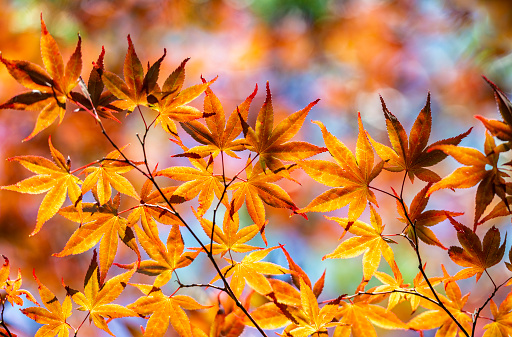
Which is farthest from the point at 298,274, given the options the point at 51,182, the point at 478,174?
the point at 51,182

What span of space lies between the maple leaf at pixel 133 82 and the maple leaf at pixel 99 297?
226 millimetres

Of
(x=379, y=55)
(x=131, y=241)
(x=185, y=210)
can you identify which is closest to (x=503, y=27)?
(x=379, y=55)

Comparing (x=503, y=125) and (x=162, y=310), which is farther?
(x=162, y=310)

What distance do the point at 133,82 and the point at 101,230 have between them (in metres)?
0.22

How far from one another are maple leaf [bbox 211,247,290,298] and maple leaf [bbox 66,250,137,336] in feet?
0.46

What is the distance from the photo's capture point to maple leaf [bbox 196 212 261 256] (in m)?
0.55

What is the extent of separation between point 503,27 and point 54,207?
Result: 3.89m

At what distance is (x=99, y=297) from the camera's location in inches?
21.2

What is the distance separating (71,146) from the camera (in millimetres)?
2848

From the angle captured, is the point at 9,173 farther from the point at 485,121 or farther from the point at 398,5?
the point at 398,5

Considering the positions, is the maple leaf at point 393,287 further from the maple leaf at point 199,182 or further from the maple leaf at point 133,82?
the maple leaf at point 133,82

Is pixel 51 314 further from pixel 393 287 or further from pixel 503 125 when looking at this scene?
pixel 503 125

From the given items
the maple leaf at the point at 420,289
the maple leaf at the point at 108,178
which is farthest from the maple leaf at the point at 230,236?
the maple leaf at the point at 420,289

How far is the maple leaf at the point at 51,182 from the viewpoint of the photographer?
50cm
